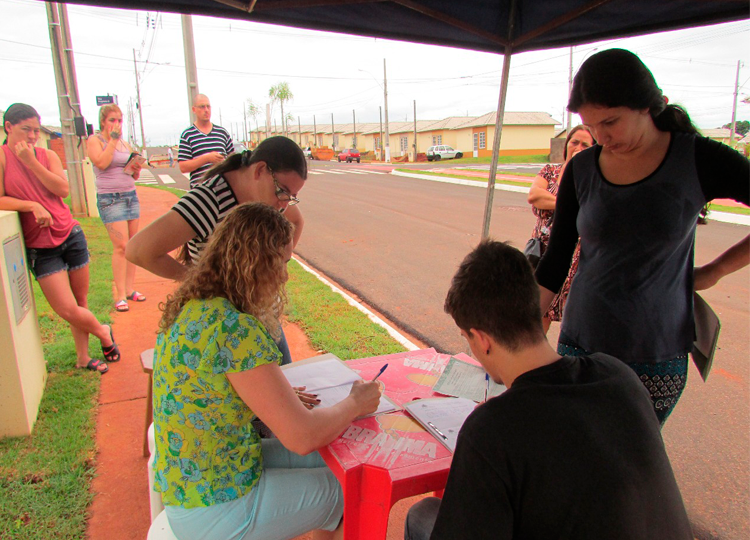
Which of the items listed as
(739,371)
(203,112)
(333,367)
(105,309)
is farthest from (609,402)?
(105,309)

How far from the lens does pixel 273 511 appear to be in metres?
1.67

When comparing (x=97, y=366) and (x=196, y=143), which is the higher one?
(x=196, y=143)

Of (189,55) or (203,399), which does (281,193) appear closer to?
(203,399)

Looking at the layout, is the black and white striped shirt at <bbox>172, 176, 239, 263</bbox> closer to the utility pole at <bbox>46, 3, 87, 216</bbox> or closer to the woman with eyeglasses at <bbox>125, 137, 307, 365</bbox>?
the woman with eyeglasses at <bbox>125, 137, 307, 365</bbox>

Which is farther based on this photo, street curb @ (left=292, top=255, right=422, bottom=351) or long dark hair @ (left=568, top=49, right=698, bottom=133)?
street curb @ (left=292, top=255, right=422, bottom=351)

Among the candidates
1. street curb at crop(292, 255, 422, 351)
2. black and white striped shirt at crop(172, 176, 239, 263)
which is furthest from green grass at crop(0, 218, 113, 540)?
street curb at crop(292, 255, 422, 351)

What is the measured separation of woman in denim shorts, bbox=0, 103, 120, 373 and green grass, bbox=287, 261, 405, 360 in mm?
1778

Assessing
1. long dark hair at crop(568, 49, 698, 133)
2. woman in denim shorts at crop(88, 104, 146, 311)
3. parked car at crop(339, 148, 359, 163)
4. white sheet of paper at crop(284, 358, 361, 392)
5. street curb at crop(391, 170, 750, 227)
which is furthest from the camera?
parked car at crop(339, 148, 359, 163)

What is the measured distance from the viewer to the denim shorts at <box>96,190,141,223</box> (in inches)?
199

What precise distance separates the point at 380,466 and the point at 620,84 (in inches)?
54.8

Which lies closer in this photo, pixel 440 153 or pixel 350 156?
pixel 350 156

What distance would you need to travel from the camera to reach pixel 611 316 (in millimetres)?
1739

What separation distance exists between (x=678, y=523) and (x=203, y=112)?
16.2ft

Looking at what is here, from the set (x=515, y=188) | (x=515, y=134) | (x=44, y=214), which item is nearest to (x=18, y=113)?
(x=44, y=214)
